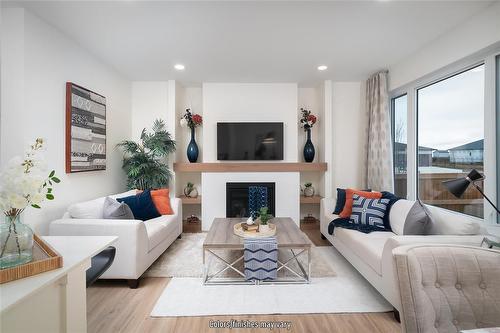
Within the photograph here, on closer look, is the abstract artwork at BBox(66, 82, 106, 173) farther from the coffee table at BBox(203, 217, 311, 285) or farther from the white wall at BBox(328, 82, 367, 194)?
the white wall at BBox(328, 82, 367, 194)

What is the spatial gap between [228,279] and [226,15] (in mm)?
2575

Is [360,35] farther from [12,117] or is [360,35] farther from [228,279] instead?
[12,117]

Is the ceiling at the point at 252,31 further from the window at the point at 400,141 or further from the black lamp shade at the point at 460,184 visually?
the black lamp shade at the point at 460,184

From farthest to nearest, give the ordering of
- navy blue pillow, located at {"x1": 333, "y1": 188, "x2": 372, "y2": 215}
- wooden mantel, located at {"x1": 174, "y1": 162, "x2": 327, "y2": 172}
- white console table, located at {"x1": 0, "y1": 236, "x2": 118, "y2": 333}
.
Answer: wooden mantel, located at {"x1": 174, "y1": 162, "x2": 327, "y2": 172}, navy blue pillow, located at {"x1": 333, "y1": 188, "x2": 372, "y2": 215}, white console table, located at {"x1": 0, "y1": 236, "x2": 118, "y2": 333}

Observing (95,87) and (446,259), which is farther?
(95,87)

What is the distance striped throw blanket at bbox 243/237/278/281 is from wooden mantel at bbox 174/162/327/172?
6.39 feet

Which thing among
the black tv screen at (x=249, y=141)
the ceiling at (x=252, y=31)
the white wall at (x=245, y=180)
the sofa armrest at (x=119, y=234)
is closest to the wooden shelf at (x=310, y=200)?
the white wall at (x=245, y=180)

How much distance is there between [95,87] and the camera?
3.27 m

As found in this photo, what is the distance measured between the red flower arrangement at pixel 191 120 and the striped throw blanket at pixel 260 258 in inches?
105

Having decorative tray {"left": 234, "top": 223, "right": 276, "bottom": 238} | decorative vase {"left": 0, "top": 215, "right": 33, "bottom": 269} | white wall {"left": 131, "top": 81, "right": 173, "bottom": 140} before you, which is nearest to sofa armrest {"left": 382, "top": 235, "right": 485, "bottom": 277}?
decorative tray {"left": 234, "top": 223, "right": 276, "bottom": 238}

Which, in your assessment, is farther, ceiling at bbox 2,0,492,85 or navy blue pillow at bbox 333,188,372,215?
navy blue pillow at bbox 333,188,372,215

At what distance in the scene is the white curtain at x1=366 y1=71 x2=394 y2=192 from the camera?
3.65m

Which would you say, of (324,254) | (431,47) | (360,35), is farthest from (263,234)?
(431,47)

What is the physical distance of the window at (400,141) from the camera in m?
3.63
